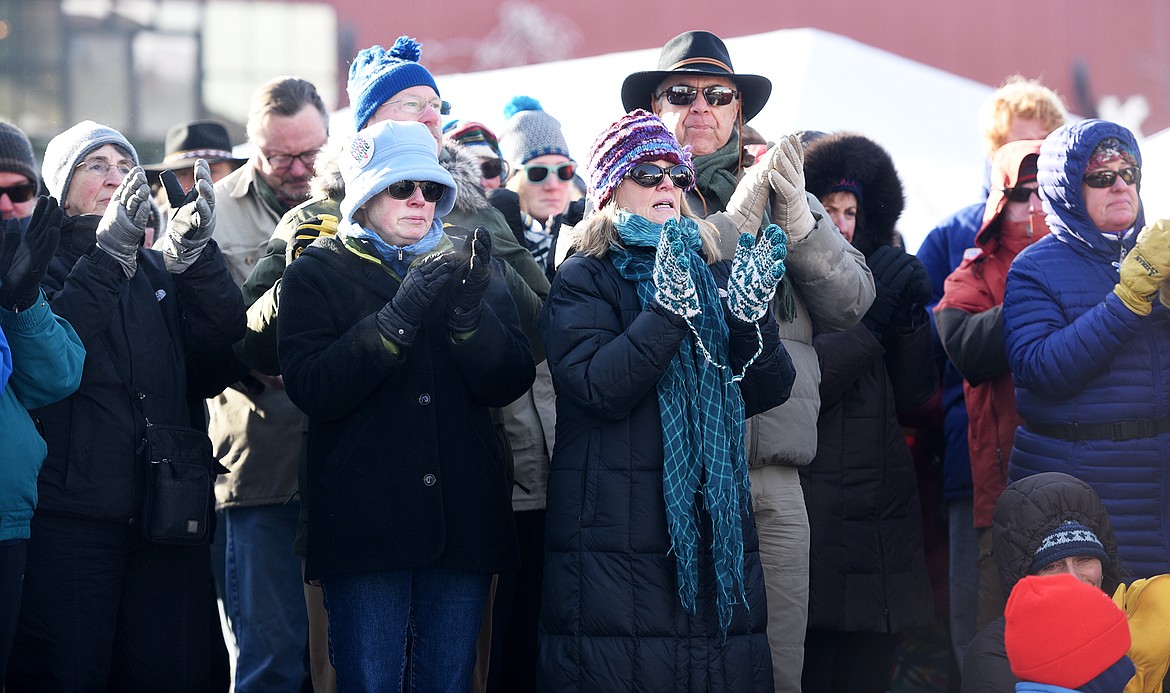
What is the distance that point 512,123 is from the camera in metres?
5.83

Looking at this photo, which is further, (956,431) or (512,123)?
(512,123)

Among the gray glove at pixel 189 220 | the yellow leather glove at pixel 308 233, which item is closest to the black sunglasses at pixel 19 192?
the gray glove at pixel 189 220

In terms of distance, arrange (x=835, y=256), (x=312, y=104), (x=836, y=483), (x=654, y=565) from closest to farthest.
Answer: (x=654, y=565), (x=835, y=256), (x=836, y=483), (x=312, y=104)

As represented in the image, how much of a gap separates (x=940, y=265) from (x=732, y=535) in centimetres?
237

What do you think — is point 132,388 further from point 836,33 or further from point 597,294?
point 836,33

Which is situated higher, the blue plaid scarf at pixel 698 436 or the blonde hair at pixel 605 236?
the blonde hair at pixel 605 236

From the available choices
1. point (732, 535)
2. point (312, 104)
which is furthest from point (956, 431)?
point (312, 104)

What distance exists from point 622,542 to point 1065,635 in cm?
118

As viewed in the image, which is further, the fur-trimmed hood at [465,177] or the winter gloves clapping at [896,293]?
the winter gloves clapping at [896,293]

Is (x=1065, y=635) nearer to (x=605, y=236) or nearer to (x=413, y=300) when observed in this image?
(x=605, y=236)

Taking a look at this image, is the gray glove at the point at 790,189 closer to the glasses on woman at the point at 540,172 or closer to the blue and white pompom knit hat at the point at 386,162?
the blue and white pompom knit hat at the point at 386,162

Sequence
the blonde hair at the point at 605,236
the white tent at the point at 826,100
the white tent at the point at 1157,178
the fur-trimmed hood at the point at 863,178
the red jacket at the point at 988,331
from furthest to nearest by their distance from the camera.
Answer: the white tent at the point at 826,100
the white tent at the point at 1157,178
the fur-trimmed hood at the point at 863,178
the red jacket at the point at 988,331
the blonde hair at the point at 605,236

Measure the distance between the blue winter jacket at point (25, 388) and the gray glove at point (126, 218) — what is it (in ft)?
0.88

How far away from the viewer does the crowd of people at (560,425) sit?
3.51 m
